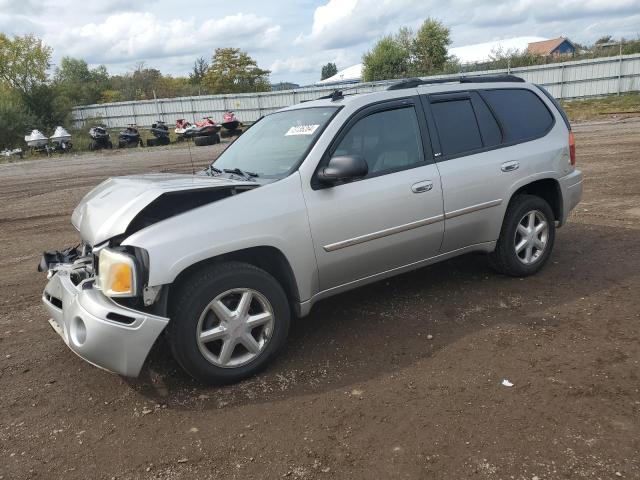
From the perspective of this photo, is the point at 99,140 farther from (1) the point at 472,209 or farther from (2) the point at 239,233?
(2) the point at 239,233

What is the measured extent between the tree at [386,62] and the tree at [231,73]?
52.8ft

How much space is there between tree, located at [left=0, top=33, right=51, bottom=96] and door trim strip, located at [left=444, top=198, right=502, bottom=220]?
144ft

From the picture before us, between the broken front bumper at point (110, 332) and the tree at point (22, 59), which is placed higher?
the tree at point (22, 59)

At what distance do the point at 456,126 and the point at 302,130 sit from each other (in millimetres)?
1356

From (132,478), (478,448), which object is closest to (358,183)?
(478,448)

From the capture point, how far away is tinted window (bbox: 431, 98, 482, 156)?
14.4 feet

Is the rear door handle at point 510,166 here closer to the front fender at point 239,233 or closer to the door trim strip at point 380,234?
the door trim strip at point 380,234

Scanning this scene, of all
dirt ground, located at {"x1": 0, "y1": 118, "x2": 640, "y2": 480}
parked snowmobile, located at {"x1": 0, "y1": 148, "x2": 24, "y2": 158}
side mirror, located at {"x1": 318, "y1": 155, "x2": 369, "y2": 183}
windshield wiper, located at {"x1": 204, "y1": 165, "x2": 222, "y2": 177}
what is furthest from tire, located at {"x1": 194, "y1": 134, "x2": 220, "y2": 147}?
side mirror, located at {"x1": 318, "y1": 155, "x2": 369, "y2": 183}

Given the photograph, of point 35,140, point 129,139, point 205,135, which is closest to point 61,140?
point 35,140

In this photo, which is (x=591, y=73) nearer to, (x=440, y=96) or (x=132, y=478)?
(x=440, y=96)

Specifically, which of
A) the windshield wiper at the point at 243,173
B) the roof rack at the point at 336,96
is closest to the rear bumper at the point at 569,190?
the roof rack at the point at 336,96

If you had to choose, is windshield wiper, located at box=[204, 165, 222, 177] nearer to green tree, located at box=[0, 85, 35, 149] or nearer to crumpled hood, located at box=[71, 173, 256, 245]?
crumpled hood, located at box=[71, 173, 256, 245]

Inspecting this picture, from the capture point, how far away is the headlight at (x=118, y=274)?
3.01 meters

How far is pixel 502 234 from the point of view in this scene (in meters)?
4.75
